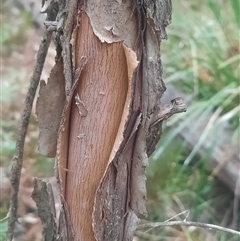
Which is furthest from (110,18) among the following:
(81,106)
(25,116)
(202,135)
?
(202,135)

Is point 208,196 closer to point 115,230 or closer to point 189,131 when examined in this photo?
point 189,131

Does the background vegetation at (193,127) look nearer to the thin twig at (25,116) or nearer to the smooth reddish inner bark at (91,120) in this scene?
the thin twig at (25,116)

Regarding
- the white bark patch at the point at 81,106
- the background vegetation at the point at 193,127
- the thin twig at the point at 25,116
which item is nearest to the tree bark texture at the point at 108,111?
the white bark patch at the point at 81,106

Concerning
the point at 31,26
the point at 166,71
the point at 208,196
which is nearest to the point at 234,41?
the point at 166,71

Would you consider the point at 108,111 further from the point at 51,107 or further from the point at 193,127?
the point at 193,127

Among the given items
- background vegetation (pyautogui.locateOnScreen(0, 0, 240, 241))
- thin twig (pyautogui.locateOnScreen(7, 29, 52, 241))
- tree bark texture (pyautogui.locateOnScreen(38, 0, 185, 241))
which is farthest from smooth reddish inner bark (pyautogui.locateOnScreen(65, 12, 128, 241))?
background vegetation (pyautogui.locateOnScreen(0, 0, 240, 241))

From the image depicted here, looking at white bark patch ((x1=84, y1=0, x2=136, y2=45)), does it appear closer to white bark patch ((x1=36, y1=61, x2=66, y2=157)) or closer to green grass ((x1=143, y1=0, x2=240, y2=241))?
white bark patch ((x1=36, y1=61, x2=66, y2=157))

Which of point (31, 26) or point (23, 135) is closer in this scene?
point (23, 135)
